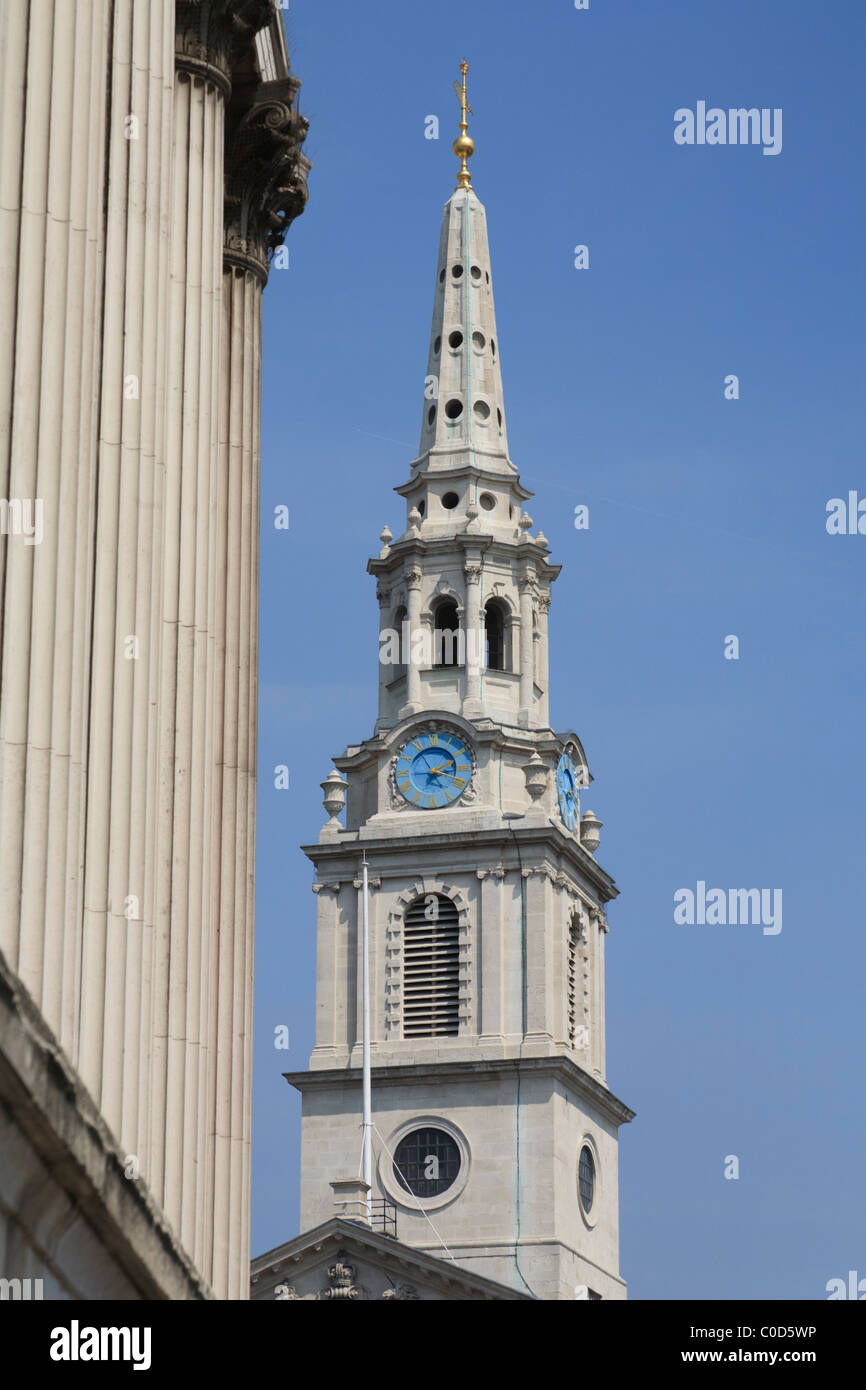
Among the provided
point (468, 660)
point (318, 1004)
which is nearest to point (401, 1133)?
point (318, 1004)

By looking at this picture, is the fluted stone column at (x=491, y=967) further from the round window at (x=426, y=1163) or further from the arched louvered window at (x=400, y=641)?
the arched louvered window at (x=400, y=641)

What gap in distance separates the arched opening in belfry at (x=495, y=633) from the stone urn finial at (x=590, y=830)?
710 cm

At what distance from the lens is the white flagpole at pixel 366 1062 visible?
322ft

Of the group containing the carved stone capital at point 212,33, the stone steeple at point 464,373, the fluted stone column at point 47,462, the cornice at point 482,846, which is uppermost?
the stone steeple at point 464,373

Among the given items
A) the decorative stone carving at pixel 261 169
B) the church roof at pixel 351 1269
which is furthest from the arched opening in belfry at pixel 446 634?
the decorative stone carving at pixel 261 169

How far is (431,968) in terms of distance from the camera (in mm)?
101938

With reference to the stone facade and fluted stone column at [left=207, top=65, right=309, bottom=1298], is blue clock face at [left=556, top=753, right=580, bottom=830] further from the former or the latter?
the stone facade

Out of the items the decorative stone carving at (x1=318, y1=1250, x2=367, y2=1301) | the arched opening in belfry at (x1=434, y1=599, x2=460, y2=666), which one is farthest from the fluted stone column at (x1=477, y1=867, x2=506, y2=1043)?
the decorative stone carving at (x1=318, y1=1250, x2=367, y2=1301)

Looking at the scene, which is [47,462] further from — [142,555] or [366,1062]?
[366,1062]

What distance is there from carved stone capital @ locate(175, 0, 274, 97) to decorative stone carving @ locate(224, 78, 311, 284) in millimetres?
1706
